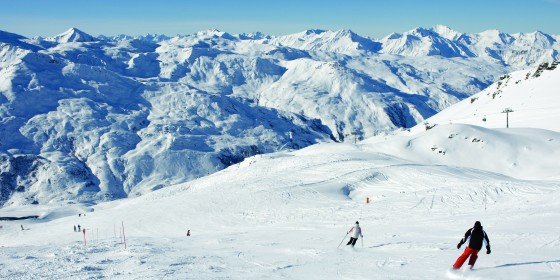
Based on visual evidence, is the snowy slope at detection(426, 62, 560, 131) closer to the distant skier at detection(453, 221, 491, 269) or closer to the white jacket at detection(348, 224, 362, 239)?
the white jacket at detection(348, 224, 362, 239)

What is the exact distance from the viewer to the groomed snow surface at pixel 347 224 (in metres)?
17.4

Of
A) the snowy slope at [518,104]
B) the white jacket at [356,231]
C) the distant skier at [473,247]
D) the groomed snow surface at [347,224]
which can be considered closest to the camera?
the distant skier at [473,247]

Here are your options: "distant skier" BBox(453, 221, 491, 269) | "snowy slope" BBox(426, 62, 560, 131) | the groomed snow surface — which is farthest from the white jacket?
"snowy slope" BBox(426, 62, 560, 131)

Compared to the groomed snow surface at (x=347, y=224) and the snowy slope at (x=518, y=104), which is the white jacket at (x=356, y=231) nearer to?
the groomed snow surface at (x=347, y=224)

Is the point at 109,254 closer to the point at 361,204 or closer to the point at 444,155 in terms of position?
the point at 361,204

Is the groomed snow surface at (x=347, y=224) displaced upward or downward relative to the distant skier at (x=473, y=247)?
downward

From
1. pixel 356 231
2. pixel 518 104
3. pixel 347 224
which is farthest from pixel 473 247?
pixel 518 104

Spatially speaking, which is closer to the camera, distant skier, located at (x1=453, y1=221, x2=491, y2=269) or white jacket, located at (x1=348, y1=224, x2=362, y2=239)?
distant skier, located at (x1=453, y1=221, x2=491, y2=269)

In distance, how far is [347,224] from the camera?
103 ft

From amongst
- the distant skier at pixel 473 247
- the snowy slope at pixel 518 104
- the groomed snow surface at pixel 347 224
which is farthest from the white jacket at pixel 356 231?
the snowy slope at pixel 518 104

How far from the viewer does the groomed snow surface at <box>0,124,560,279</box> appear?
17.4 meters

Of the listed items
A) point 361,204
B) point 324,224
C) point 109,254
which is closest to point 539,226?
point 324,224

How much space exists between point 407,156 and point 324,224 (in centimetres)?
4341

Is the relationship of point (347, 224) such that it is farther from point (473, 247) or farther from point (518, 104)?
point (518, 104)
